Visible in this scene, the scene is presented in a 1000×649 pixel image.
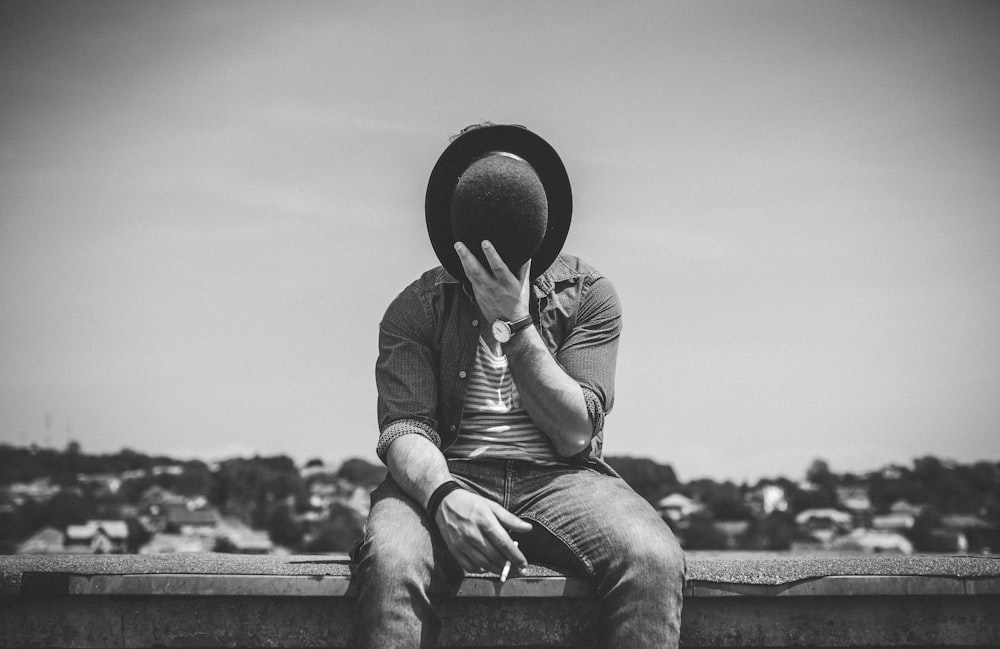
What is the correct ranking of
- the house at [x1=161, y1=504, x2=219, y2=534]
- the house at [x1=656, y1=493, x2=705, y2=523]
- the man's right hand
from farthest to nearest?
the house at [x1=161, y1=504, x2=219, y2=534] → the house at [x1=656, y1=493, x2=705, y2=523] → the man's right hand

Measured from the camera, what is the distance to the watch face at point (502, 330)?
116 inches

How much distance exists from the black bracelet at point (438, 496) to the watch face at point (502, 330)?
21.5 inches

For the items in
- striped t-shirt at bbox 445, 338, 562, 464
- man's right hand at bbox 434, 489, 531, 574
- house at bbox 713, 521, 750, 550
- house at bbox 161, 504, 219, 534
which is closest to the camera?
man's right hand at bbox 434, 489, 531, 574

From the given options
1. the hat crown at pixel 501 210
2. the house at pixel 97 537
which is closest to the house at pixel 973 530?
the hat crown at pixel 501 210

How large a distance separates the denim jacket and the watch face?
324 mm

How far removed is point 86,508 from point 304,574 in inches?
3027

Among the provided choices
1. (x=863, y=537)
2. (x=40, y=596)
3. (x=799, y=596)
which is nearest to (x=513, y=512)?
(x=799, y=596)

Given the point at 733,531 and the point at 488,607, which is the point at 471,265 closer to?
the point at 488,607

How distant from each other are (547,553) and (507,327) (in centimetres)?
86

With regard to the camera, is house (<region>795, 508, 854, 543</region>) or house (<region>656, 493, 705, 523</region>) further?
house (<region>795, 508, 854, 543</region>)

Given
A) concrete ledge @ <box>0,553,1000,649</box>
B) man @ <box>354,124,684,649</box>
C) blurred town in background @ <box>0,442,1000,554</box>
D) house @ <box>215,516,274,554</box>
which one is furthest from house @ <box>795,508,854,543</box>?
man @ <box>354,124,684,649</box>

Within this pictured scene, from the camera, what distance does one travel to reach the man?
8.73 ft

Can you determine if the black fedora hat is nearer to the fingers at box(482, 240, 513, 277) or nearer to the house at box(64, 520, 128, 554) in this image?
the fingers at box(482, 240, 513, 277)

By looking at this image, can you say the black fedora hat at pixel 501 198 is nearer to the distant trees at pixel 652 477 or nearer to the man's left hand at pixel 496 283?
the man's left hand at pixel 496 283
